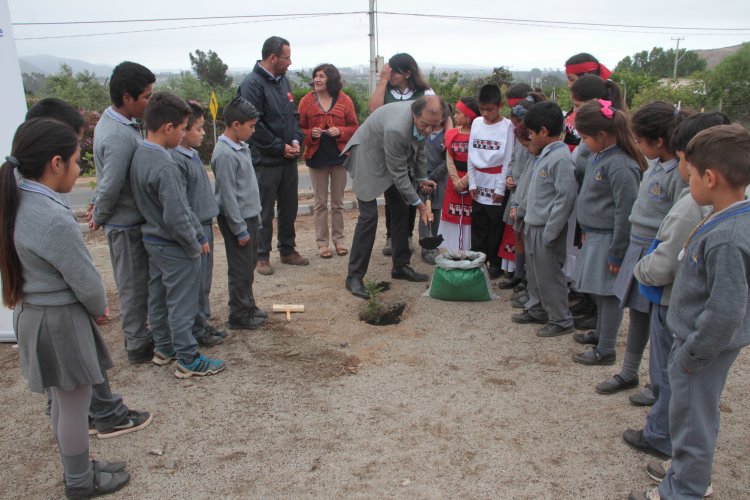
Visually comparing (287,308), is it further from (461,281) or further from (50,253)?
(50,253)

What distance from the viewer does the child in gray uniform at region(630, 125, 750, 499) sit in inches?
83.4

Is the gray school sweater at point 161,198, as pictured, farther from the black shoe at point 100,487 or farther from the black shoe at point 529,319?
the black shoe at point 529,319

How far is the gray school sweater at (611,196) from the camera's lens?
3.53 metres

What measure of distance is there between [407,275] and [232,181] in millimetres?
2268

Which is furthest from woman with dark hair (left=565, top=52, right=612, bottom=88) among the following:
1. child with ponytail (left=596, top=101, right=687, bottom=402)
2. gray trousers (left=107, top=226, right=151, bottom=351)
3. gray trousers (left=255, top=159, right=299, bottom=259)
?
gray trousers (left=107, top=226, right=151, bottom=351)

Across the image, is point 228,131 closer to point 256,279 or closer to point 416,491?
point 256,279

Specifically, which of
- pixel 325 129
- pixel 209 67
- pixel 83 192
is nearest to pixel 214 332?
pixel 325 129

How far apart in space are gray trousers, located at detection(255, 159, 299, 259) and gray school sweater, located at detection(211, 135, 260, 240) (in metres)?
1.37

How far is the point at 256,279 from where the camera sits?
5.89 m

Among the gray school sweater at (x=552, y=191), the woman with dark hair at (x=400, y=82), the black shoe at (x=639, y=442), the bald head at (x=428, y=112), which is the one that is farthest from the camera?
the woman with dark hair at (x=400, y=82)

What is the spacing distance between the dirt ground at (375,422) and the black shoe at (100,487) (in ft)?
0.19

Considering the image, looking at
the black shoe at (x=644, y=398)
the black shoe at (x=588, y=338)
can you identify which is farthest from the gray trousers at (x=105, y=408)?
the black shoe at (x=588, y=338)

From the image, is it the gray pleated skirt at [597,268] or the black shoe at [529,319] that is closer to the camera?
the gray pleated skirt at [597,268]

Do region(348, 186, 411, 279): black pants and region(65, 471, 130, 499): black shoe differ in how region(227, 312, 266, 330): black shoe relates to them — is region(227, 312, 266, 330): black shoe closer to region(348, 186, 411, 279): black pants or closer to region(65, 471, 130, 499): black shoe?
region(348, 186, 411, 279): black pants
